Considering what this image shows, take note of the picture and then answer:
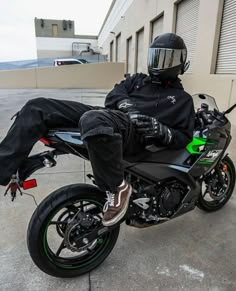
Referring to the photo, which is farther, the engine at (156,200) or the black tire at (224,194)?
the black tire at (224,194)

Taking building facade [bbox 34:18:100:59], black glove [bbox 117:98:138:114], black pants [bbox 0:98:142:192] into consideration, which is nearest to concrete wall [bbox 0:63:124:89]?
black glove [bbox 117:98:138:114]

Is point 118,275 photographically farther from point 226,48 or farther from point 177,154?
point 226,48

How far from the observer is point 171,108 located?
1626mm

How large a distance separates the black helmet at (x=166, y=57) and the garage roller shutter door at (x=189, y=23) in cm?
582

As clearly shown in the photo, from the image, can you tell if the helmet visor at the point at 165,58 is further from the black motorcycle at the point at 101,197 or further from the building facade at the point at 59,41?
the building facade at the point at 59,41

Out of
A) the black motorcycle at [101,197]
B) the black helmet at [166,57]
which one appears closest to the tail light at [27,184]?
the black motorcycle at [101,197]

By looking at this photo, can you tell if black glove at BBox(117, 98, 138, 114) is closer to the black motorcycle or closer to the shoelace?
the black motorcycle

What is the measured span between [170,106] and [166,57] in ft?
1.09

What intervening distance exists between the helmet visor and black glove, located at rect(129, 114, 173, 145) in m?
0.42

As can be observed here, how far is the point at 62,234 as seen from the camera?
1.56 meters

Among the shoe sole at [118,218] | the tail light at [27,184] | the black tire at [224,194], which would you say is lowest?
the black tire at [224,194]

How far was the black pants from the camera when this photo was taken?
3.97 ft

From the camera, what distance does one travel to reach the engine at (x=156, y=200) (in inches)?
64.2

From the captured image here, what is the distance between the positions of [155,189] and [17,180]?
0.88 metres
